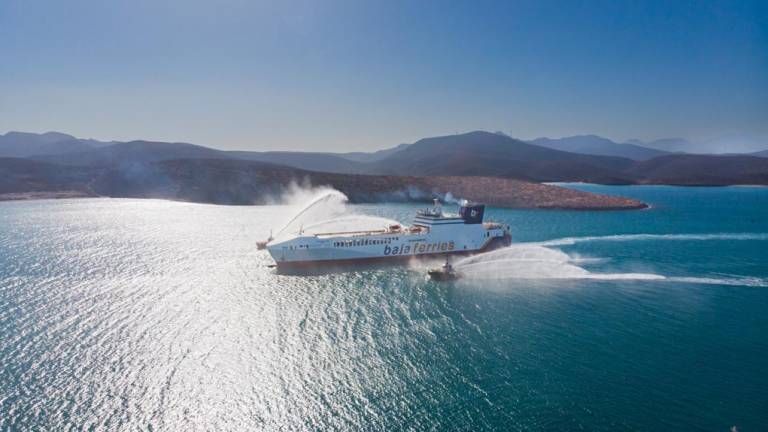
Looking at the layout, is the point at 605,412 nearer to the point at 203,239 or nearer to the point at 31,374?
the point at 31,374

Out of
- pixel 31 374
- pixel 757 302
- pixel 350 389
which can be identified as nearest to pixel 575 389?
pixel 350 389

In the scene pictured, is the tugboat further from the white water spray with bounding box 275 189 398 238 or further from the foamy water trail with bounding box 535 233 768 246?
the foamy water trail with bounding box 535 233 768 246

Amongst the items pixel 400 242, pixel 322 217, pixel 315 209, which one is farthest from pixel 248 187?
pixel 400 242

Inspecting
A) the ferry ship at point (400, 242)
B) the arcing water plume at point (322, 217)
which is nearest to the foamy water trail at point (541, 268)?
the ferry ship at point (400, 242)

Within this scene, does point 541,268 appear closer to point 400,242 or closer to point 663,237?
point 400,242

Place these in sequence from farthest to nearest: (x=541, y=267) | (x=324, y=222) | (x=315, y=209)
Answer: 1. (x=315, y=209)
2. (x=324, y=222)
3. (x=541, y=267)

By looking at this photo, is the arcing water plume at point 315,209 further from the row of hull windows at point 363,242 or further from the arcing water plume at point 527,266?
the arcing water plume at point 527,266

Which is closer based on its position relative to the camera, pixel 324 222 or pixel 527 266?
pixel 527 266
